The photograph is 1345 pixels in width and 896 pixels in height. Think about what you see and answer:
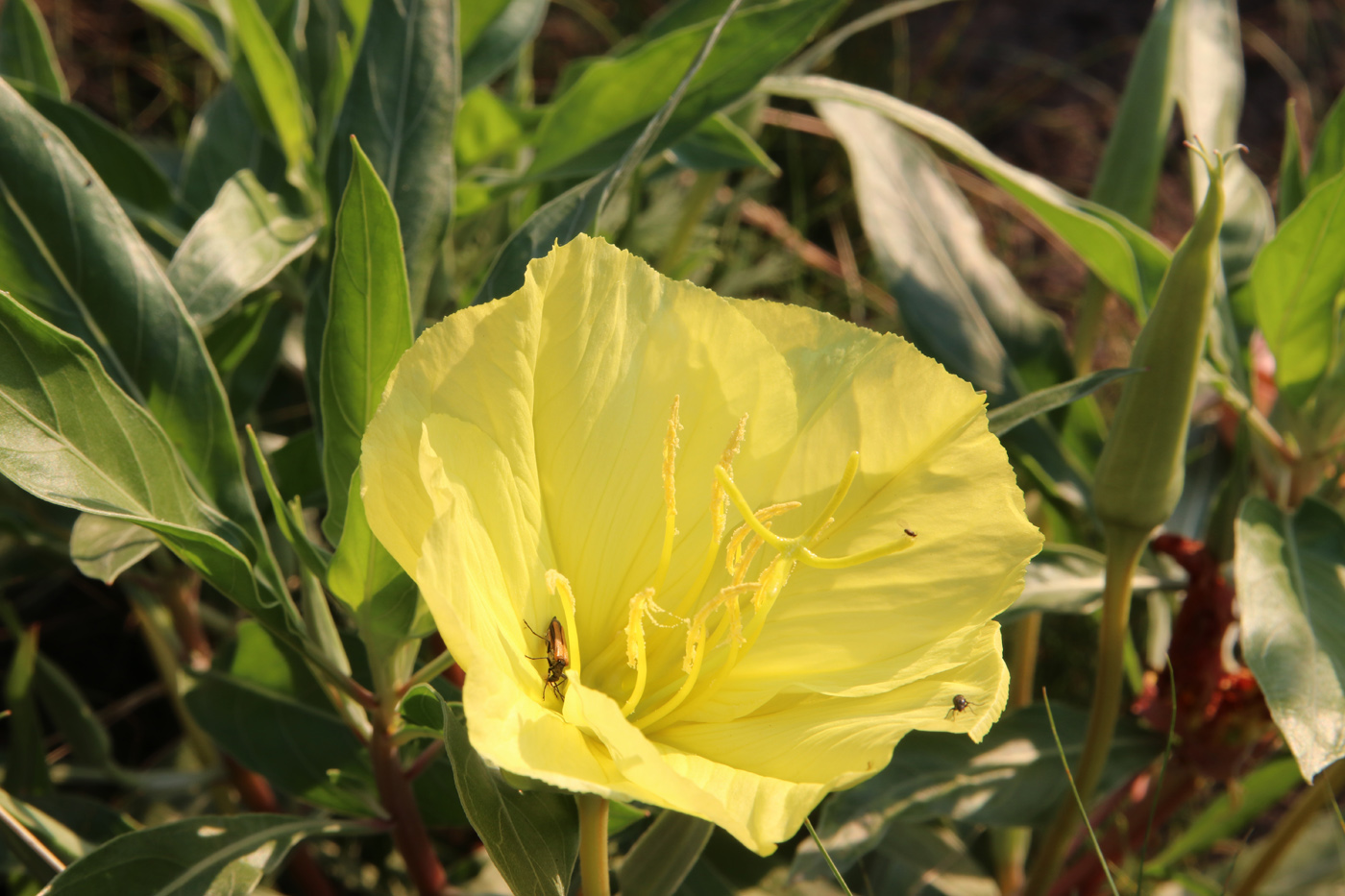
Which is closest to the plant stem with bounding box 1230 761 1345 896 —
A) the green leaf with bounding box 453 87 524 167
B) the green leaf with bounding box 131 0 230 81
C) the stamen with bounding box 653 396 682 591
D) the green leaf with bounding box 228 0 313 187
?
the stamen with bounding box 653 396 682 591

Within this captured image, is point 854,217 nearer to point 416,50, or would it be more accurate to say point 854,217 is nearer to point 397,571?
point 416,50

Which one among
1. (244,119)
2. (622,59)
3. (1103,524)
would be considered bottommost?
(1103,524)

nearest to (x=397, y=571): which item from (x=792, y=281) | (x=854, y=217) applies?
(x=792, y=281)

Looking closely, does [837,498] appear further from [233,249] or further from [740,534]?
[233,249]

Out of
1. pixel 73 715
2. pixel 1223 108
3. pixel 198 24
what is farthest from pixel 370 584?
pixel 1223 108

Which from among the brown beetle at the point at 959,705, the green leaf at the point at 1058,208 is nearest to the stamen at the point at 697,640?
the brown beetle at the point at 959,705

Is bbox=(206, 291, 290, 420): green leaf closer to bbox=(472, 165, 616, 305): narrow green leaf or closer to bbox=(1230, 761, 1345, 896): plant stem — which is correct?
bbox=(472, 165, 616, 305): narrow green leaf

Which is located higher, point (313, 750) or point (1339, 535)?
point (1339, 535)
